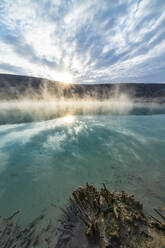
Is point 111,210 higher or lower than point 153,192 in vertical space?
higher

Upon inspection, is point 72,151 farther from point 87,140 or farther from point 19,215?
point 19,215

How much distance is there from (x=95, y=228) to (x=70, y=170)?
332 centimetres

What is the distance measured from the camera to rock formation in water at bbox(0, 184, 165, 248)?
184cm

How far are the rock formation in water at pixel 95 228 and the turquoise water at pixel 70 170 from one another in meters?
0.51

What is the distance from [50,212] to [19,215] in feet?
3.30

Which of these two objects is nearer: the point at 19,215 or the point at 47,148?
the point at 19,215

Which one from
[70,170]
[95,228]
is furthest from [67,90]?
[95,228]

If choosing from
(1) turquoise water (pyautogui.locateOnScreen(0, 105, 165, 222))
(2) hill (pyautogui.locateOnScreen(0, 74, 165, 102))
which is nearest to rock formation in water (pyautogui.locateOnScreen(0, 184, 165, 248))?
(1) turquoise water (pyautogui.locateOnScreen(0, 105, 165, 222))

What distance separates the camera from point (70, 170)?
530 cm

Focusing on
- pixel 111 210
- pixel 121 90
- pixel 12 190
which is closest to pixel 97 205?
pixel 111 210

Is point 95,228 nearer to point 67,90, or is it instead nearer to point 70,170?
point 70,170

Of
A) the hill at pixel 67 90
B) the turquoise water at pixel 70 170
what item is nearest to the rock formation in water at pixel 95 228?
the turquoise water at pixel 70 170

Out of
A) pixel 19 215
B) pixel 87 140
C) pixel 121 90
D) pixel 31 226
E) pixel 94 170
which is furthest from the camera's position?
pixel 121 90

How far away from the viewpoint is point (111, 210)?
2.30 meters
